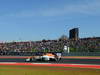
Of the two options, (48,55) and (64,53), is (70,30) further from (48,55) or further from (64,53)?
(48,55)

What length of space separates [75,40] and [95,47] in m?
5.03

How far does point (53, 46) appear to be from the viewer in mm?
41969

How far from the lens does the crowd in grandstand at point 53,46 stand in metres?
38.2

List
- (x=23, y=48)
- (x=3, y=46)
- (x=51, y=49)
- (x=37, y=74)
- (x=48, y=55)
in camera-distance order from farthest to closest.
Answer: (x=3, y=46) < (x=23, y=48) < (x=51, y=49) < (x=48, y=55) < (x=37, y=74)

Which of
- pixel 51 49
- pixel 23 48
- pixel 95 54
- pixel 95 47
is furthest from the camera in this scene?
pixel 23 48

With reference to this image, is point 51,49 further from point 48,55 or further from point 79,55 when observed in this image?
point 48,55

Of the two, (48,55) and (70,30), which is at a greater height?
(70,30)

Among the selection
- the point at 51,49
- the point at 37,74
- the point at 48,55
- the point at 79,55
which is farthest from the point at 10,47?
the point at 37,74

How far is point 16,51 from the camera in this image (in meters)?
43.6

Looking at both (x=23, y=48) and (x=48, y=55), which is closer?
(x=48, y=55)

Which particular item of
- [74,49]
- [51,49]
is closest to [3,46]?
[51,49]

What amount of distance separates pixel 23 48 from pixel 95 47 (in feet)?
40.1

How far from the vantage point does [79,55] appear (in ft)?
117

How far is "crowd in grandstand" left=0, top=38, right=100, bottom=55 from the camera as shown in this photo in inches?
1506
